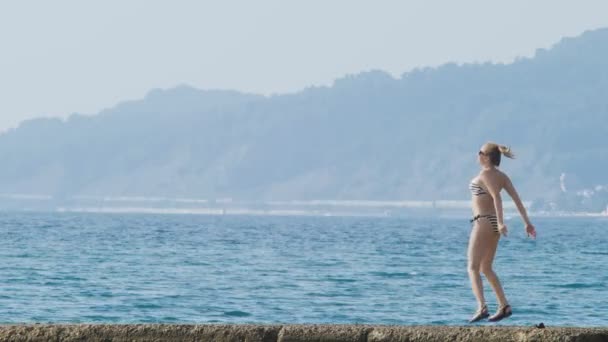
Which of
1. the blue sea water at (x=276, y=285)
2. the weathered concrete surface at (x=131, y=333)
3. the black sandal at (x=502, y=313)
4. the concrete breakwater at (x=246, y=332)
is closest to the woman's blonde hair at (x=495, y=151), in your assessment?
the black sandal at (x=502, y=313)

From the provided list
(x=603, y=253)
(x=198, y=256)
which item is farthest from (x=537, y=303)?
(x=603, y=253)

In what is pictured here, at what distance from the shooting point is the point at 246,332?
8484 mm

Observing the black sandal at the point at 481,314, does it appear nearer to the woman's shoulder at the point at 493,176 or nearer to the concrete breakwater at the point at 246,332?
the woman's shoulder at the point at 493,176

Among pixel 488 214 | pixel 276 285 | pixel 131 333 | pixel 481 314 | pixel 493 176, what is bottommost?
pixel 276 285

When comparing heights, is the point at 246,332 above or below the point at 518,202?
below

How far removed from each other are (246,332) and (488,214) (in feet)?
12.6

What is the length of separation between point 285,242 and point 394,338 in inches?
3378

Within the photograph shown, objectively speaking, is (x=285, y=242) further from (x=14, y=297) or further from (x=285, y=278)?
(x=14, y=297)

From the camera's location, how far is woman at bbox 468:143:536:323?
11.7m

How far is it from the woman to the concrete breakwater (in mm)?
3288

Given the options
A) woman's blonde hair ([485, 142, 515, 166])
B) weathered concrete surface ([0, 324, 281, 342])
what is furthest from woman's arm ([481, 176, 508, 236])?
weathered concrete surface ([0, 324, 281, 342])

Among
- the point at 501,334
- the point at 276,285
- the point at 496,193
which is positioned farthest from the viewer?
the point at 276,285

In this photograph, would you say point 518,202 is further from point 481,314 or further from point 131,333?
point 131,333

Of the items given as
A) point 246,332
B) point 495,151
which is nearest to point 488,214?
point 495,151
